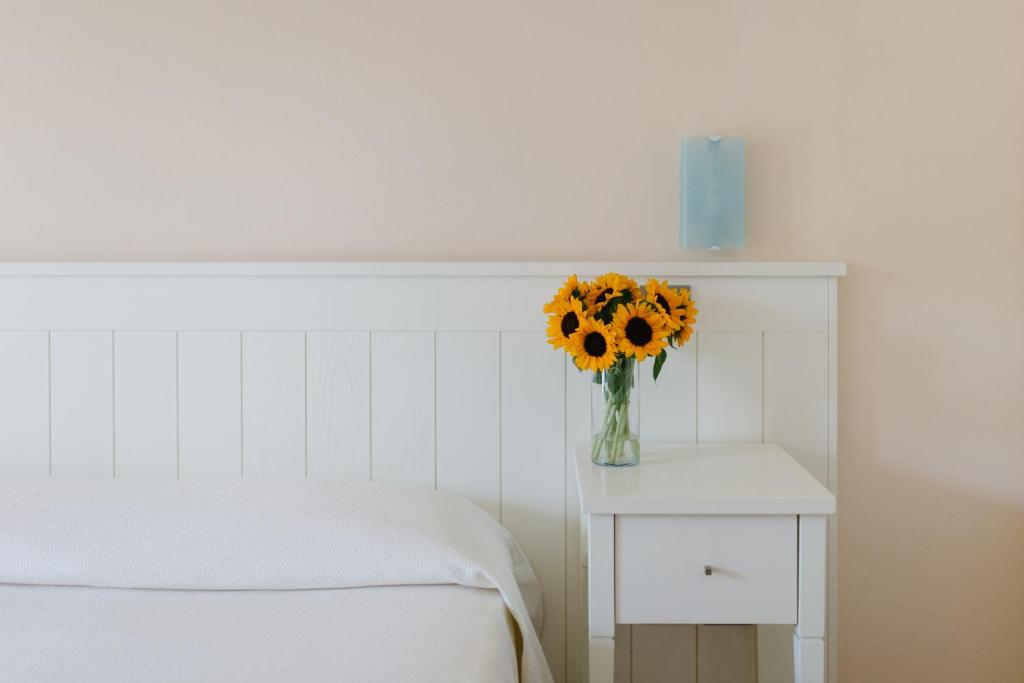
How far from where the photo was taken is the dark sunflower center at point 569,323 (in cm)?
143

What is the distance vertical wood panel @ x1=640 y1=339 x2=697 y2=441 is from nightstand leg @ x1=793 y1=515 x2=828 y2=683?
41 centimetres

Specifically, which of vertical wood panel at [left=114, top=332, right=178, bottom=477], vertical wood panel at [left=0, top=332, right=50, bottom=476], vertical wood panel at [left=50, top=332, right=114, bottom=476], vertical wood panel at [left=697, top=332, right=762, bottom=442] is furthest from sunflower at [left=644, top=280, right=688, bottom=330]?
vertical wood panel at [left=0, top=332, right=50, bottom=476]

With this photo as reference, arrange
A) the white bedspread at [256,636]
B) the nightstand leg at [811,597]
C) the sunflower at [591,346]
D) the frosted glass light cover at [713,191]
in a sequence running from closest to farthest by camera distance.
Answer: the white bedspread at [256,636]
the nightstand leg at [811,597]
the sunflower at [591,346]
the frosted glass light cover at [713,191]

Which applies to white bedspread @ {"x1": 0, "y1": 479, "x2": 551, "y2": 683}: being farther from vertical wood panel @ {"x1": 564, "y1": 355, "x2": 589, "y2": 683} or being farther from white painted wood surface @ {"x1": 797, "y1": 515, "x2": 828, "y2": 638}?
white painted wood surface @ {"x1": 797, "y1": 515, "x2": 828, "y2": 638}

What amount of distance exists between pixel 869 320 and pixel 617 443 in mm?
621

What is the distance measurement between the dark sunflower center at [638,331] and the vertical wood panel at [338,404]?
0.55 metres

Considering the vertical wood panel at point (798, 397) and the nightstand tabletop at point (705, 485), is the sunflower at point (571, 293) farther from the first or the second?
the vertical wood panel at point (798, 397)

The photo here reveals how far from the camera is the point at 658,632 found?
5.55ft

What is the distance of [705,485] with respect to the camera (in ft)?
4.46

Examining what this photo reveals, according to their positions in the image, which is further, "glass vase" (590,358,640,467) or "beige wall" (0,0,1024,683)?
"beige wall" (0,0,1024,683)

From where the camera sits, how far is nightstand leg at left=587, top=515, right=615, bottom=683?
4.25ft

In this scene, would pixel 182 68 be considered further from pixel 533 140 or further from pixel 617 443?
pixel 617 443

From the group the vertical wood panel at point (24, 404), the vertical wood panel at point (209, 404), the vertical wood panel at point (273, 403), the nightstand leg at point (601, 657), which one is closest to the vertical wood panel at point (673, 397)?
the nightstand leg at point (601, 657)

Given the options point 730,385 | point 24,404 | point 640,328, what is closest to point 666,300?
point 640,328
